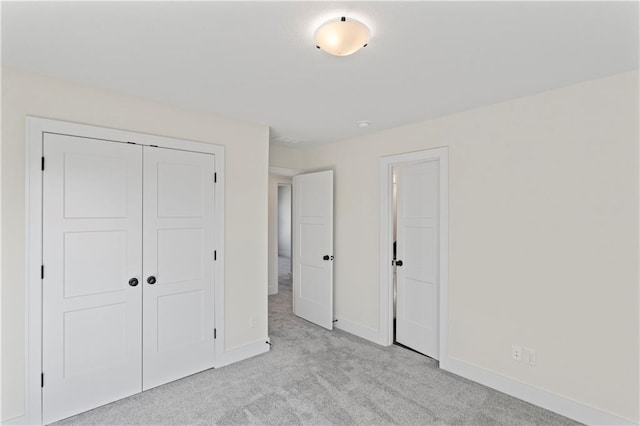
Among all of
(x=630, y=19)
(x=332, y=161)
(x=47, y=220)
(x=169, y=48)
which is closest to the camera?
(x=630, y=19)

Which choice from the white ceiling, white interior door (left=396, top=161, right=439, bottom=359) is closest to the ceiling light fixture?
the white ceiling

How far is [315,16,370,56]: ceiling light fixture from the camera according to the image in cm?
153

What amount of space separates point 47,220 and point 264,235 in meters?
1.85

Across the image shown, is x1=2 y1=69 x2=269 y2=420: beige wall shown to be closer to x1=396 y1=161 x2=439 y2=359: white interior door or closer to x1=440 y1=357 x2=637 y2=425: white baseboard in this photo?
x1=396 y1=161 x2=439 y2=359: white interior door

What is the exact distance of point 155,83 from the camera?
93.0 inches

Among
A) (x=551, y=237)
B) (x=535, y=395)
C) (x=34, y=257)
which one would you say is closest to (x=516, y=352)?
(x=535, y=395)

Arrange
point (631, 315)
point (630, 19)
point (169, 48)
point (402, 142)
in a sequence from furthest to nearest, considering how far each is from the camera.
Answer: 1. point (402, 142)
2. point (631, 315)
3. point (169, 48)
4. point (630, 19)

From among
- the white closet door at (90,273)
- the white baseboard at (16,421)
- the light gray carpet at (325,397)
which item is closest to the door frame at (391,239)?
the light gray carpet at (325,397)

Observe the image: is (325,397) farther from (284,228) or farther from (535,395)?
(284,228)

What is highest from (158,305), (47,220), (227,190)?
(227,190)

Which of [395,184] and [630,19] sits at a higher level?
[630,19]

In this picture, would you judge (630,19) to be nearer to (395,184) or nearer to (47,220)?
(395,184)

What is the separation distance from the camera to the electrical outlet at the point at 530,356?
8.28 ft

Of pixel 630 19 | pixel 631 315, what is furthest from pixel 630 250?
pixel 630 19
